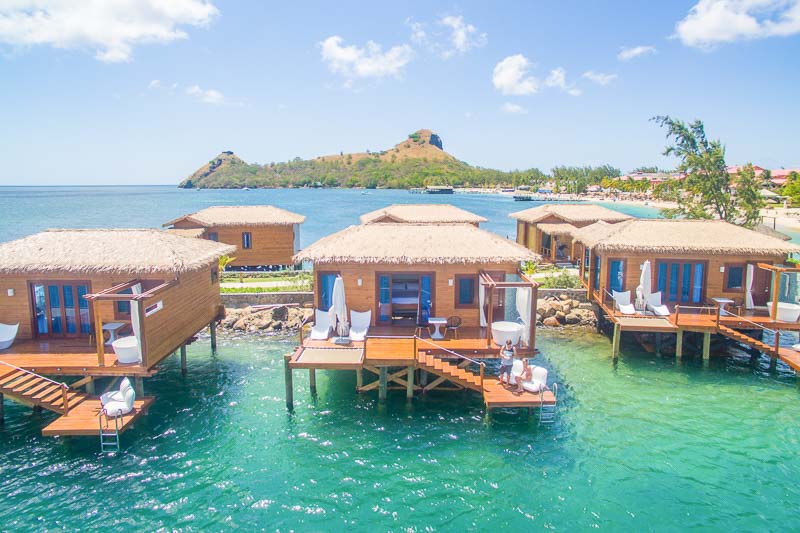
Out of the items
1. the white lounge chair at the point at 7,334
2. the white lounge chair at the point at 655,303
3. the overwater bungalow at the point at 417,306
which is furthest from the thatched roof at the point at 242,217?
the white lounge chair at the point at 655,303

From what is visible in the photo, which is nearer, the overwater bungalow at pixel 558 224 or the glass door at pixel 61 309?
the glass door at pixel 61 309

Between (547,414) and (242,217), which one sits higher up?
(242,217)

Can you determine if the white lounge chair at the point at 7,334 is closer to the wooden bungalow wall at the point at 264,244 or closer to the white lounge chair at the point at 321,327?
the white lounge chair at the point at 321,327

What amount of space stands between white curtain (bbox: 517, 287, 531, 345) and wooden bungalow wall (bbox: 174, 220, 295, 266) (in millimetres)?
21401

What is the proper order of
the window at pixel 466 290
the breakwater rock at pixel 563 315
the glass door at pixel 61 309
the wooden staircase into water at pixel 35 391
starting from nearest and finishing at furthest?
the wooden staircase into water at pixel 35 391
the glass door at pixel 61 309
the window at pixel 466 290
the breakwater rock at pixel 563 315

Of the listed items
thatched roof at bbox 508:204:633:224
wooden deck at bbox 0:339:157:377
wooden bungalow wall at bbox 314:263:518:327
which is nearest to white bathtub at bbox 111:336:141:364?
wooden deck at bbox 0:339:157:377

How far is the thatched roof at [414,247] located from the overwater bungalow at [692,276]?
19.1ft

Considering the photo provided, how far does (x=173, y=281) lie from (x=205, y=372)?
15.5 ft

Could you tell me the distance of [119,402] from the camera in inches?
585

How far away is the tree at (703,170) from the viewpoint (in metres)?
35.8

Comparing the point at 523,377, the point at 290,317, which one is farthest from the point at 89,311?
the point at 523,377

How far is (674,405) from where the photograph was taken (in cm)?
1728

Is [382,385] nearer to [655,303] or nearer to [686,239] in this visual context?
[655,303]

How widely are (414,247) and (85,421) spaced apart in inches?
458
